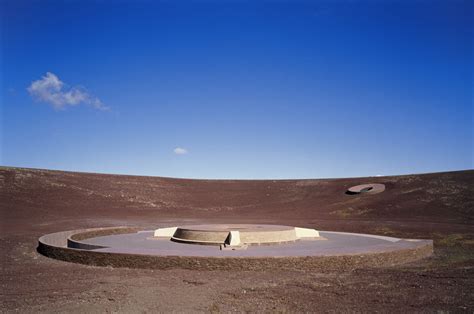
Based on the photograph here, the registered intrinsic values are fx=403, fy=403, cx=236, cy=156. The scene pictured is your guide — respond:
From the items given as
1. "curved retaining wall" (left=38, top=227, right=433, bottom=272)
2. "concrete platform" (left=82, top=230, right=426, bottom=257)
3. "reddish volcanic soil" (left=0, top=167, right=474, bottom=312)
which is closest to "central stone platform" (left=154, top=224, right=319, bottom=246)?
"concrete platform" (left=82, top=230, right=426, bottom=257)

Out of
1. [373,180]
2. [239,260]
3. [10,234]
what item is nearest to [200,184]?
[373,180]

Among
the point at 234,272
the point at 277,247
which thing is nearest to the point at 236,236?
the point at 277,247

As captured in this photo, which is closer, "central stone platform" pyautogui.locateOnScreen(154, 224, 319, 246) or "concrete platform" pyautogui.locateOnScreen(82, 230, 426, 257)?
"concrete platform" pyautogui.locateOnScreen(82, 230, 426, 257)

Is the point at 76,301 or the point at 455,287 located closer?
the point at 76,301

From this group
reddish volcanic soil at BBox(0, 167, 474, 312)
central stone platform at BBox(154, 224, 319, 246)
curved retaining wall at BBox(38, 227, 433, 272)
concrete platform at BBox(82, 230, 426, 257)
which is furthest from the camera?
central stone platform at BBox(154, 224, 319, 246)

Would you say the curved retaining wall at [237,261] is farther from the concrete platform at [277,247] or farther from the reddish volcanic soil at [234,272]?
the reddish volcanic soil at [234,272]

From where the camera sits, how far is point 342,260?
9.76 m

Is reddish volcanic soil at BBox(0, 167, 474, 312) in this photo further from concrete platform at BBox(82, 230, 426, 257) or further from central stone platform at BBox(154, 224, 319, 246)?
central stone platform at BBox(154, 224, 319, 246)

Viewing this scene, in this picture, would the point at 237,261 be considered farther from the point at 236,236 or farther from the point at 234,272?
the point at 236,236

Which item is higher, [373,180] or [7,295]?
[373,180]

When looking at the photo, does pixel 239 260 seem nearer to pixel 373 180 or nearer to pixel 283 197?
pixel 283 197

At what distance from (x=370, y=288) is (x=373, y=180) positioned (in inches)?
1398

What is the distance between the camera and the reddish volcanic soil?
22.8 ft

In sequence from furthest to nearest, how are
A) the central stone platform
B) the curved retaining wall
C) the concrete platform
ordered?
the central stone platform
the concrete platform
the curved retaining wall
